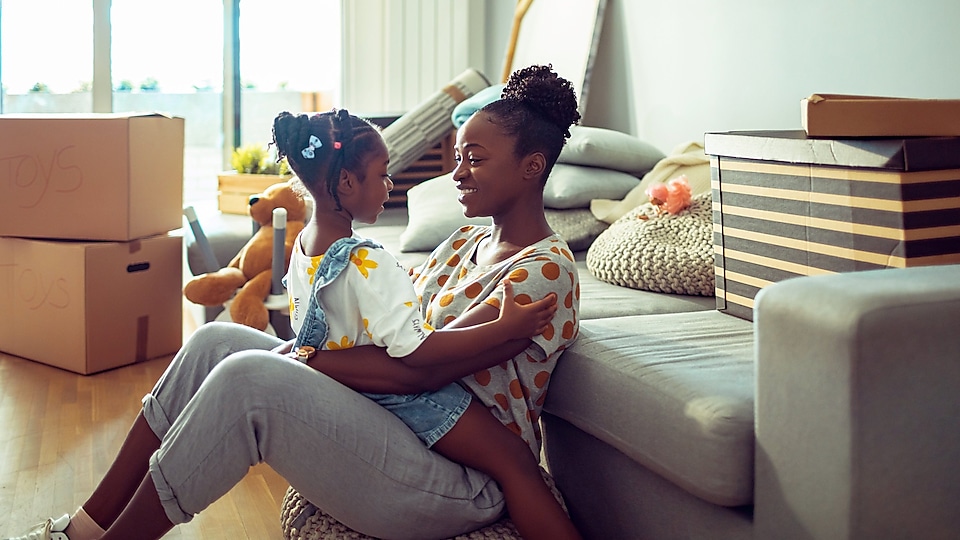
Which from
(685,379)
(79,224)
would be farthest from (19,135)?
(685,379)

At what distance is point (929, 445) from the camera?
3.90 feet

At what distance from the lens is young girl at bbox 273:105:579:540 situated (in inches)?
56.4

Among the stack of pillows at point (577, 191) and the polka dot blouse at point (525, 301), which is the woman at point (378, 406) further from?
the stack of pillows at point (577, 191)

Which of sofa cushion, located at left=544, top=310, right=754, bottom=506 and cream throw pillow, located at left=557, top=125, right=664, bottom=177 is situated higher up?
cream throw pillow, located at left=557, top=125, right=664, bottom=177

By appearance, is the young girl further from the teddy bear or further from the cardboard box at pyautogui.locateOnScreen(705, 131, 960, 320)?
the teddy bear

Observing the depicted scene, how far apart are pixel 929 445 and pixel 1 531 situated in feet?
5.32

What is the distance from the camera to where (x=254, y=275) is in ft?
9.98

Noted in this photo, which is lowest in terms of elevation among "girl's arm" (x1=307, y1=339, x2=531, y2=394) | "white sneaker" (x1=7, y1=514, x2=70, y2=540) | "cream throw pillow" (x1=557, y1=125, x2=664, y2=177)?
"white sneaker" (x1=7, y1=514, x2=70, y2=540)

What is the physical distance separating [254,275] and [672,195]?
135 centimetres

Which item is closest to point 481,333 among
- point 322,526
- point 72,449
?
point 322,526

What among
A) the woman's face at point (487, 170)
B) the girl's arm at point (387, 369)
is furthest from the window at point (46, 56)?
the girl's arm at point (387, 369)

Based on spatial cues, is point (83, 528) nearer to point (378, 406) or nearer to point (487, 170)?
point (378, 406)

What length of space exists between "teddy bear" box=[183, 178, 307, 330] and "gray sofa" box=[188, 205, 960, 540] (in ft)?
5.43

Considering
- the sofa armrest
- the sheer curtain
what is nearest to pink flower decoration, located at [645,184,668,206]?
the sofa armrest
